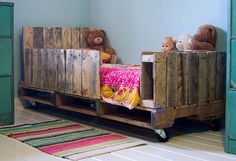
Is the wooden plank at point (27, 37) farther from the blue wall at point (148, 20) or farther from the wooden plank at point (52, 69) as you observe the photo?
the blue wall at point (148, 20)

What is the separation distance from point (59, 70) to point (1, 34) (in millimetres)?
582

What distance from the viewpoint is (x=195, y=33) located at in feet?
10.6

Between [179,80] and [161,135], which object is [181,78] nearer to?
[179,80]

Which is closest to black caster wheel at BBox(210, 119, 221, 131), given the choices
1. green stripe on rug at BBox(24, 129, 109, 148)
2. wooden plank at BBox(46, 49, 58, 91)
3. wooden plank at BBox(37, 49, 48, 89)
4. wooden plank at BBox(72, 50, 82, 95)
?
green stripe on rug at BBox(24, 129, 109, 148)

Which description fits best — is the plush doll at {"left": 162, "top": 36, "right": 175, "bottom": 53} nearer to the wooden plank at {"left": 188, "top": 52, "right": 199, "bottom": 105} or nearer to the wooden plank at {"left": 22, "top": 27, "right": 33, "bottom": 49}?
the wooden plank at {"left": 188, "top": 52, "right": 199, "bottom": 105}

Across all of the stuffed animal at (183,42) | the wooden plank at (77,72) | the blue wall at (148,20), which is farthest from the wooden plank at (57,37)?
the stuffed animal at (183,42)

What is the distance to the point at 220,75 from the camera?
3.04m

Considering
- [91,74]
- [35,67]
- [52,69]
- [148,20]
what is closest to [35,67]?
Answer: [35,67]

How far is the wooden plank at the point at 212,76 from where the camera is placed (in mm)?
2954

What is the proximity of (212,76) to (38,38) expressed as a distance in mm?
1877

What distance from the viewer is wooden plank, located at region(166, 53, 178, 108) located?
2666mm

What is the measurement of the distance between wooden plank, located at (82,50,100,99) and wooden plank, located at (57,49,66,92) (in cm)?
29

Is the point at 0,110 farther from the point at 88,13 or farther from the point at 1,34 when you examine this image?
the point at 88,13

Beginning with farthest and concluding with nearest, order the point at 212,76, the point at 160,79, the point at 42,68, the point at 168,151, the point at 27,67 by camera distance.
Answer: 1. the point at 27,67
2. the point at 42,68
3. the point at 212,76
4. the point at 160,79
5. the point at 168,151
